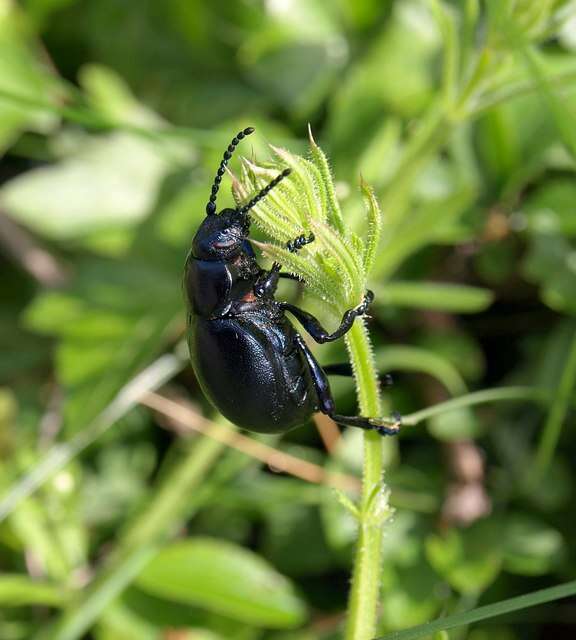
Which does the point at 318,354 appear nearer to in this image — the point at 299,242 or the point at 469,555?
the point at 469,555

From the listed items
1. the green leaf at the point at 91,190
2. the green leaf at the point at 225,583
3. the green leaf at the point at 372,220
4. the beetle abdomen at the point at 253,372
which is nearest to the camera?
the green leaf at the point at 372,220

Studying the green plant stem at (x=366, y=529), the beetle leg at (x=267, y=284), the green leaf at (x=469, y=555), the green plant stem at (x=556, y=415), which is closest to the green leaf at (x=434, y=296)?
the green plant stem at (x=556, y=415)

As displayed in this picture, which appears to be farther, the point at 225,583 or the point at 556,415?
the point at 225,583

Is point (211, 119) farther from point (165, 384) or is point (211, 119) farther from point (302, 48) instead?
point (165, 384)

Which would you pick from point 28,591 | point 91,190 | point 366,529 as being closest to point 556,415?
point 366,529

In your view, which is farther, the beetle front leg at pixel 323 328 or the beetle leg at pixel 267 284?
the beetle leg at pixel 267 284

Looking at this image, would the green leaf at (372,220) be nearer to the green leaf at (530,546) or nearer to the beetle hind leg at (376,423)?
the beetle hind leg at (376,423)

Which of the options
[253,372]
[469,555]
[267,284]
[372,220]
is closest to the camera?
[372,220]
